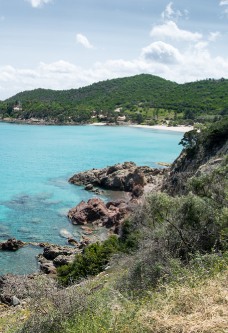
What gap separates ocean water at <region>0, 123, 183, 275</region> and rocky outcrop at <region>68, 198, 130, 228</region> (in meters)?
1.33

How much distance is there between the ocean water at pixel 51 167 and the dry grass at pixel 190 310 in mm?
21112

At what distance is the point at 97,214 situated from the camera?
138ft

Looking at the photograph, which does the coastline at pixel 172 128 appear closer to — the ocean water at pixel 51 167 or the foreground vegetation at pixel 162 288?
the ocean water at pixel 51 167

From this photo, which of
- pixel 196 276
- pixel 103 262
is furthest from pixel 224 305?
pixel 103 262

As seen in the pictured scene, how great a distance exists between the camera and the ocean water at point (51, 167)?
36.2 meters

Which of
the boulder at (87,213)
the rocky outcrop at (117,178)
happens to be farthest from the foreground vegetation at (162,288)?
the rocky outcrop at (117,178)

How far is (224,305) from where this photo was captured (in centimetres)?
799

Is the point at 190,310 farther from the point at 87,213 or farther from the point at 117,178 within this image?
the point at 117,178

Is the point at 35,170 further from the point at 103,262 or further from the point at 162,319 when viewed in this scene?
the point at 162,319

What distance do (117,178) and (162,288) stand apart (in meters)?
47.0

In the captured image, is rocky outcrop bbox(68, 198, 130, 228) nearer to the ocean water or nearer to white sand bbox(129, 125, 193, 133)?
the ocean water

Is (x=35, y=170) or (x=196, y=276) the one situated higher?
(x=196, y=276)

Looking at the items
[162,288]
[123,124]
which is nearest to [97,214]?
[162,288]

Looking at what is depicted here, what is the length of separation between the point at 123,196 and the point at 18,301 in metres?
35.3
